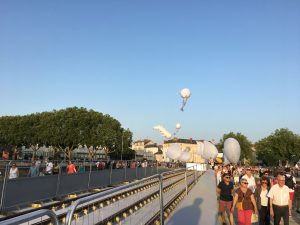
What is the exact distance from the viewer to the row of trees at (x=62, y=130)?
68.1 metres

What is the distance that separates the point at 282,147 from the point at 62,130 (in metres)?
62.3

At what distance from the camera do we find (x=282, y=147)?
94.3 m

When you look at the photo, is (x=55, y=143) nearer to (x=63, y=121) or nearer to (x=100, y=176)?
(x=63, y=121)

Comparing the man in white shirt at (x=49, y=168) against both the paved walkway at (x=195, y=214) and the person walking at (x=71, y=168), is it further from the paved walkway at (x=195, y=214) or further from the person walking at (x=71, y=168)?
the paved walkway at (x=195, y=214)

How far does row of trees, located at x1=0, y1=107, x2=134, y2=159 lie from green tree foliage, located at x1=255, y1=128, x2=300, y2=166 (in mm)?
48950

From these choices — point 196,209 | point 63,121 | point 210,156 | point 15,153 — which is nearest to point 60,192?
point 196,209


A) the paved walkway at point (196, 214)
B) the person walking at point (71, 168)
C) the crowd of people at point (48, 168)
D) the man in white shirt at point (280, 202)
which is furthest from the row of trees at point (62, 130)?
the man in white shirt at point (280, 202)

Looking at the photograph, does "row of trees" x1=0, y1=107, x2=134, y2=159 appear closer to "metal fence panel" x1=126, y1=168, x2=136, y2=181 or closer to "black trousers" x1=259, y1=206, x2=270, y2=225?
"metal fence panel" x1=126, y1=168, x2=136, y2=181

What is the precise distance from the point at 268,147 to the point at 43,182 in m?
93.5

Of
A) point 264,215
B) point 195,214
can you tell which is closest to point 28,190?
point 195,214

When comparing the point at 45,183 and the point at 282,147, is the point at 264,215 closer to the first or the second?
the point at 45,183

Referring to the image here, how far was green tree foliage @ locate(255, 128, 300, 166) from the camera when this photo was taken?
3656 inches

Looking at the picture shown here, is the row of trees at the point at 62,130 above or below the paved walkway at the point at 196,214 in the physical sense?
above

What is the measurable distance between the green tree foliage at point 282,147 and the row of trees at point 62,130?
48950 millimetres
